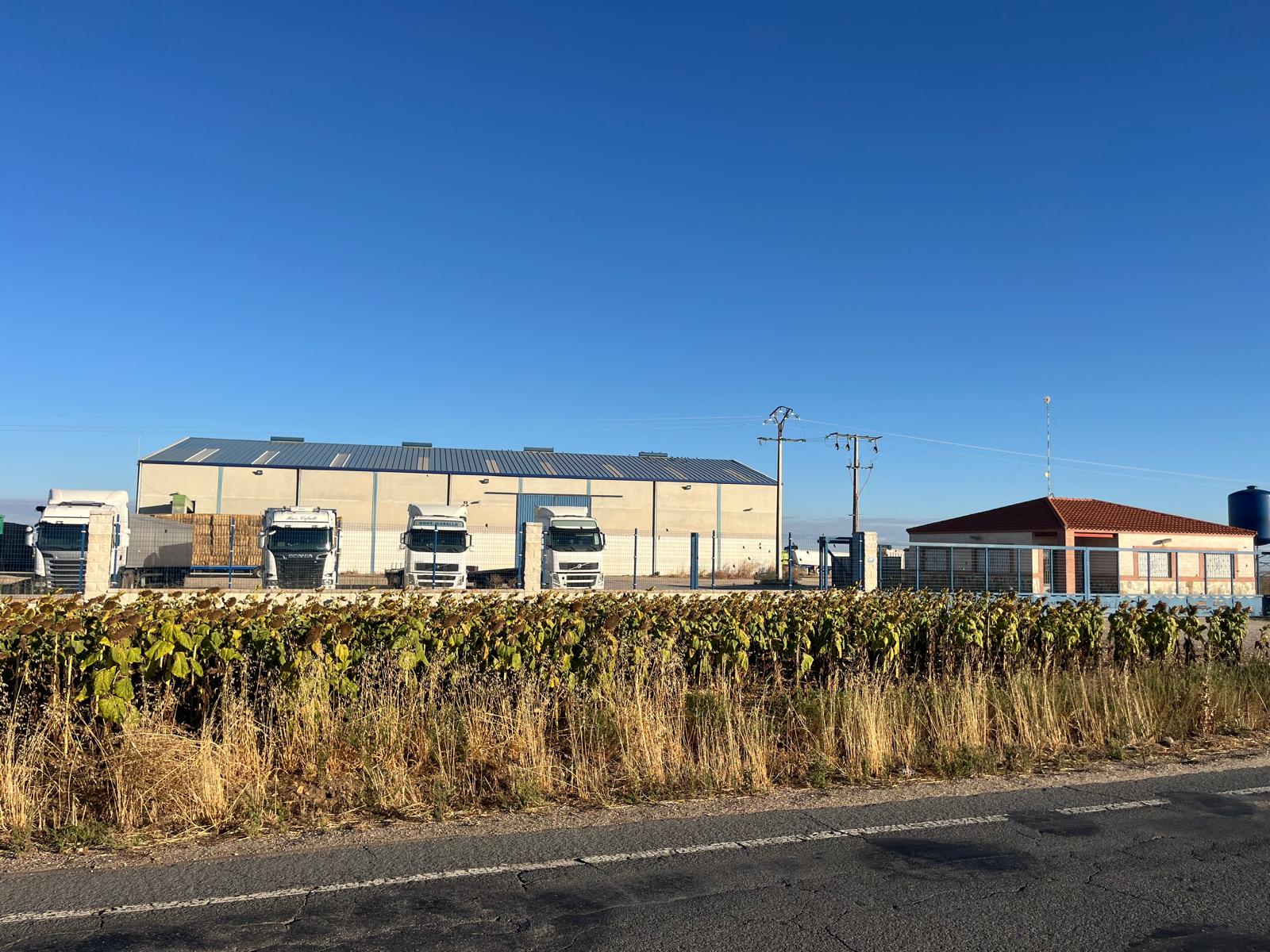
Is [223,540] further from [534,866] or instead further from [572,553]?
[534,866]

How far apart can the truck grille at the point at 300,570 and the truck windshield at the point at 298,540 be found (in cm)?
29

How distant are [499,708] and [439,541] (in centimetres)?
1963

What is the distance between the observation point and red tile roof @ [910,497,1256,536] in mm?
37094

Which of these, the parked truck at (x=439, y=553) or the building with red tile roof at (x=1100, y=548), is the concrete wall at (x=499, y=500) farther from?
the parked truck at (x=439, y=553)

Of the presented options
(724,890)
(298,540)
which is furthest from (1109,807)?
(298,540)

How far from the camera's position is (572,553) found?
88.9 ft

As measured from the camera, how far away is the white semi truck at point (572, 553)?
26766 millimetres

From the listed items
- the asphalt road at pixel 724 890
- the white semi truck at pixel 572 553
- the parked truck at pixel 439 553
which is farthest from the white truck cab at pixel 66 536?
the asphalt road at pixel 724 890

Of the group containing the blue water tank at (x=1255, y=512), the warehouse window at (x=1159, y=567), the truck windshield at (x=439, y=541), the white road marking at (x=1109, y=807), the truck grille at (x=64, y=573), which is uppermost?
the blue water tank at (x=1255, y=512)

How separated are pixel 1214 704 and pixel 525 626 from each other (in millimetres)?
6648

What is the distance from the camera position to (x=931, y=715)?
8.57 metres

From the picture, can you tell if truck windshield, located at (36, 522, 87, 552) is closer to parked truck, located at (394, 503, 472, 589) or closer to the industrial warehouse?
parked truck, located at (394, 503, 472, 589)

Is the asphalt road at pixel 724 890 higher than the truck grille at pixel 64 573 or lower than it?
lower

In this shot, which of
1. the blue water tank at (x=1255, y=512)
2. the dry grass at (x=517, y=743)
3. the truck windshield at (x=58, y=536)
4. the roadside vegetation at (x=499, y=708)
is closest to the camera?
the dry grass at (x=517, y=743)
